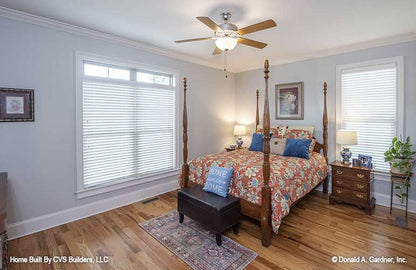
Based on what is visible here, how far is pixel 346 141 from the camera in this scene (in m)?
3.38

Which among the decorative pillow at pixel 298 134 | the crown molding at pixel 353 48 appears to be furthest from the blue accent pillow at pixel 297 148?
the crown molding at pixel 353 48

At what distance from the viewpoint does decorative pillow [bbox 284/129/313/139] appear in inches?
154

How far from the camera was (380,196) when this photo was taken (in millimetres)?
3520

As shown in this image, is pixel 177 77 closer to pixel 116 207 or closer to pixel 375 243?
pixel 116 207

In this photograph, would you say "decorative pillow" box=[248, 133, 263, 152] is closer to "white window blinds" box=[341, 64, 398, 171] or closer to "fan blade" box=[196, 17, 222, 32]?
"white window blinds" box=[341, 64, 398, 171]

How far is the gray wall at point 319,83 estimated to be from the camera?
10.6 ft

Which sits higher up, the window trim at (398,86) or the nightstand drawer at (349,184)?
the window trim at (398,86)

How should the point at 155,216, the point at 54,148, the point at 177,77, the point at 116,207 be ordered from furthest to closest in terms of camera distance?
the point at 177,77, the point at 116,207, the point at 155,216, the point at 54,148

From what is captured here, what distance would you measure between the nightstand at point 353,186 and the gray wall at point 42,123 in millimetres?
3673

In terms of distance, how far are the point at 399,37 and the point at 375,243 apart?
9.83ft

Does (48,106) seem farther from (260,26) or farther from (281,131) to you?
(281,131)

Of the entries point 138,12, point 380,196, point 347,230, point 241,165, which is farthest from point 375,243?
point 138,12

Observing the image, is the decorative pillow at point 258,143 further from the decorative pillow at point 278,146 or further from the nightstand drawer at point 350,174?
the nightstand drawer at point 350,174

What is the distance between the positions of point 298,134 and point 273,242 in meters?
2.19
